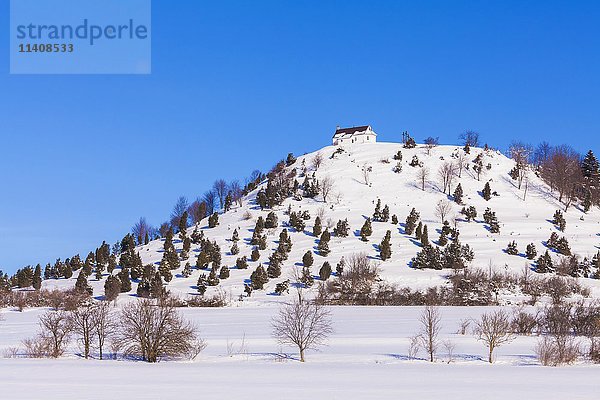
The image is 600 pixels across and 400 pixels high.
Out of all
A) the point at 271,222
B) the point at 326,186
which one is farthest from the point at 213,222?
the point at 326,186

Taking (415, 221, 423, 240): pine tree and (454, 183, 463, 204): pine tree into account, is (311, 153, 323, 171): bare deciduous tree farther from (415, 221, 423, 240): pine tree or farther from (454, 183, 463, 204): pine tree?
(415, 221, 423, 240): pine tree

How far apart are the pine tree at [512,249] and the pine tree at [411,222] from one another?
13.3 m

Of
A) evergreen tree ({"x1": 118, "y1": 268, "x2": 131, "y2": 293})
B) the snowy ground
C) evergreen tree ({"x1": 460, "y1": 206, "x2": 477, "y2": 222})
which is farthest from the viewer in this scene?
evergreen tree ({"x1": 460, "y1": 206, "x2": 477, "y2": 222})

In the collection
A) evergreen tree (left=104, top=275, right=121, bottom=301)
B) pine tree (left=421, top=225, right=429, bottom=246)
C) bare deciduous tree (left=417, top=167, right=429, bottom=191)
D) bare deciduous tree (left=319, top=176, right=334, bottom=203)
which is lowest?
evergreen tree (left=104, top=275, right=121, bottom=301)

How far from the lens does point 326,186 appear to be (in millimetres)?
105188

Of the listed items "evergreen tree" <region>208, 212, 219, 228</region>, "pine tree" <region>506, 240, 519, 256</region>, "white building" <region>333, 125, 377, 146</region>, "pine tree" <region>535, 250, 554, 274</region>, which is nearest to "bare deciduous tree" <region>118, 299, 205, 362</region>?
"pine tree" <region>535, 250, 554, 274</region>

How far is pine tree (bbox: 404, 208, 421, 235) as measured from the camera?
87.9 metres

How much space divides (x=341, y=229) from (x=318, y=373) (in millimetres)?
58040

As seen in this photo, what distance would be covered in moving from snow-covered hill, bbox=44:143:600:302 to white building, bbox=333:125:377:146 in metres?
7.96

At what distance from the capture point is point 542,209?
9969 centimetres

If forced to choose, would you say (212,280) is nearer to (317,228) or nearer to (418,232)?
(317,228)

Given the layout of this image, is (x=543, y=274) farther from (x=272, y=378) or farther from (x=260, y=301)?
(x=272, y=378)

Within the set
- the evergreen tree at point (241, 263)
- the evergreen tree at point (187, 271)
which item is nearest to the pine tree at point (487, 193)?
the evergreen tree at point (241, 263)

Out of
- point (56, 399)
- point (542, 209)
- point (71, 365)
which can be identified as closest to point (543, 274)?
point (542, 209)
